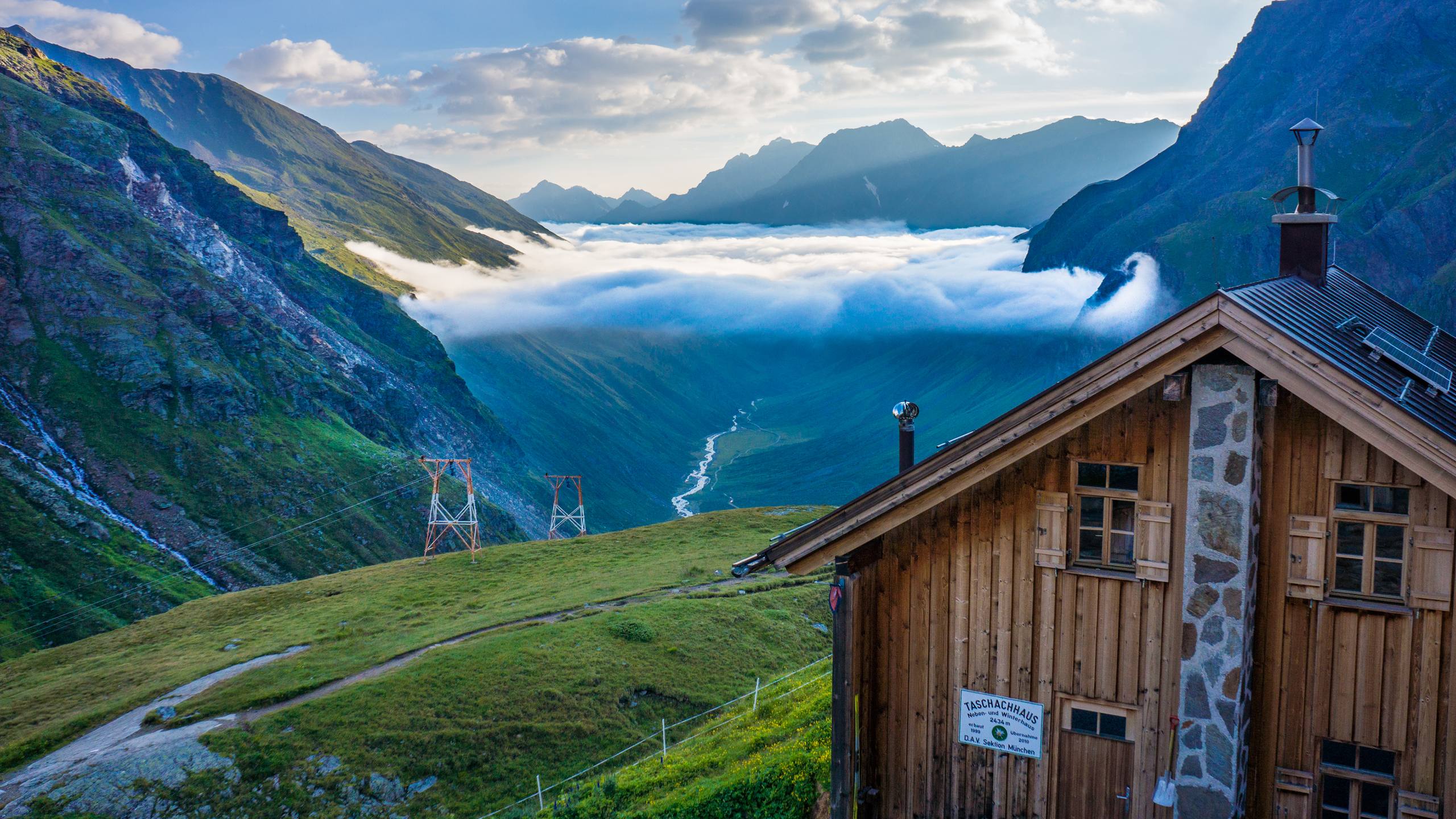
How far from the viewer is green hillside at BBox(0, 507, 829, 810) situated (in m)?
40.9

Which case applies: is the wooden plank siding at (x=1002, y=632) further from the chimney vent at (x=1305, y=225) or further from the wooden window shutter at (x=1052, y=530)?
the chimney vent at (x=1305, y=225)

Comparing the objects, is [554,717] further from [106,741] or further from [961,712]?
[961,712]

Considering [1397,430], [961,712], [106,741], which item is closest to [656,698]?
[106,741]

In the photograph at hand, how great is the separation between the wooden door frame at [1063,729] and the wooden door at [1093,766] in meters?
0.02

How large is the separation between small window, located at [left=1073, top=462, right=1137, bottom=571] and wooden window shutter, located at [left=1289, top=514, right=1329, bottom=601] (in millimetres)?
2258

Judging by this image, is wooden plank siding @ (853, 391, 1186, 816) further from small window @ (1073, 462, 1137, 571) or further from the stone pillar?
the stone pillar

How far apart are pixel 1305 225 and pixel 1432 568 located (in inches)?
423

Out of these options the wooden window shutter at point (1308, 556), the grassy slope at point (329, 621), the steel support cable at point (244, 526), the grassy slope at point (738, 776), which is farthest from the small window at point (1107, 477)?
the steel support cable at point (244, 526)

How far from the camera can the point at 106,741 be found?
144 feet

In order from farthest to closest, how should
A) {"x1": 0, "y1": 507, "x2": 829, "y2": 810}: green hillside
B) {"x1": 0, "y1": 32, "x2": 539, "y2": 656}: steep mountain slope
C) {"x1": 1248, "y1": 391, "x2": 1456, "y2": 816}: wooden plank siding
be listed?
{"x1": 0, "y1": 32, "x2": 539, "y2": 656}: steep mountain slope, {"x1": 0, "y1": 507, "x2": 829, "y2": 810}: green hillside, {"x1": 1248, "y1": 391, "x2": 1456, "y2": 816}: wooden plank siding

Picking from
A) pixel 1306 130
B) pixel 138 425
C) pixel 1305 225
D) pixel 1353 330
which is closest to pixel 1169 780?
pixel 1353 330

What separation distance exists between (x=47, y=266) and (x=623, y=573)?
14968 centimetres

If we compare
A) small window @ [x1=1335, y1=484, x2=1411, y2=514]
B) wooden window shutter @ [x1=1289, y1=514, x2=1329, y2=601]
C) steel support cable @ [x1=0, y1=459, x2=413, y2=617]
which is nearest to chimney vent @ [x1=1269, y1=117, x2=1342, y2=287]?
small window @ [x1=1335, y1=484, x2=1411, y2=514]

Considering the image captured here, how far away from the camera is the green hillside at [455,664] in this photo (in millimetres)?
40938
